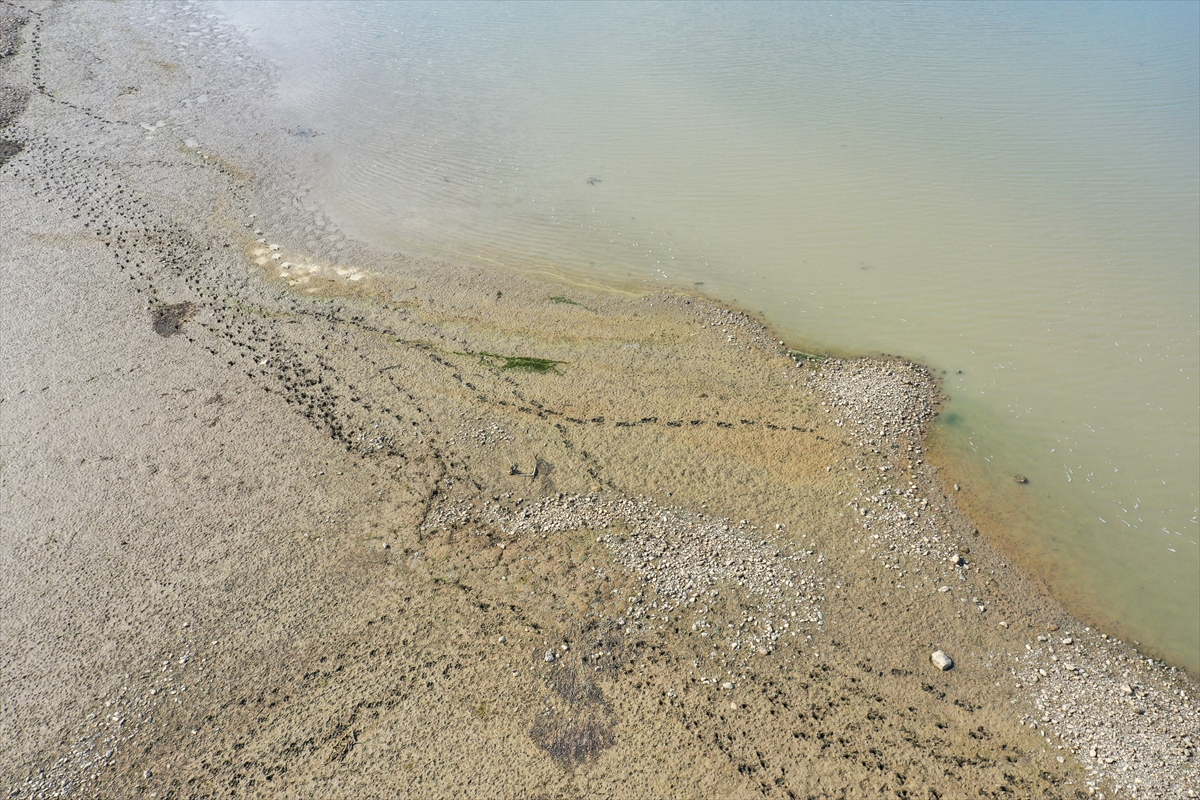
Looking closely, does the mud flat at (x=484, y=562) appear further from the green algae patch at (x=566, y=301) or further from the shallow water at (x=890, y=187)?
the shallow water at (x=890, y=187)

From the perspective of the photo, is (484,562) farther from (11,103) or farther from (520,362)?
(11,103)

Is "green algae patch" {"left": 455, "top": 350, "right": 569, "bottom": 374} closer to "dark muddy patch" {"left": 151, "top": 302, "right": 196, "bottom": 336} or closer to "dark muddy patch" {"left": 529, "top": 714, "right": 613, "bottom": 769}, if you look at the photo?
"dark muddy patch" {"left": 151, "top": 302, "right": 196, "bottom": 336}

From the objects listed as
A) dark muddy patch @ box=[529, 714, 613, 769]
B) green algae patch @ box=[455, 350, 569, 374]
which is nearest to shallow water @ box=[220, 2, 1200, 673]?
green algae patch @ box=[455, 350, 569, 374]

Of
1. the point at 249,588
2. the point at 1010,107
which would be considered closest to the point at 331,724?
the point at 249,588

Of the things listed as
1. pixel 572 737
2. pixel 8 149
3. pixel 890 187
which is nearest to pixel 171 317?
pixel 8 149

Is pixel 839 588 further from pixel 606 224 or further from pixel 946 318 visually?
pixel 606 224

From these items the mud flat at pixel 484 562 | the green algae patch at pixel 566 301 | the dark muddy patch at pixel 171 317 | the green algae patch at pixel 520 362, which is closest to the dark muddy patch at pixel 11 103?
the mud flat at pixel 484 562
